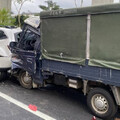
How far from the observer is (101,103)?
15.8ft

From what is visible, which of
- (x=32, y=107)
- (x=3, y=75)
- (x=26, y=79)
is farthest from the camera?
(x=3, y=75)

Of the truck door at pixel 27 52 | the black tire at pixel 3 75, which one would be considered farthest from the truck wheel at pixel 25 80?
the black tire at pixel 3 75

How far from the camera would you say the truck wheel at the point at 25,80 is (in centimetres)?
670

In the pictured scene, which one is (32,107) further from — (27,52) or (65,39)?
(65,39)

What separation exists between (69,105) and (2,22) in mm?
17972

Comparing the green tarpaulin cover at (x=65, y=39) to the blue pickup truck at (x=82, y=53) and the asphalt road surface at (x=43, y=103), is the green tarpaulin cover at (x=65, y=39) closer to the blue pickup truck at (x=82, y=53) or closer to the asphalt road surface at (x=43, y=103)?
the blue pickup truck at (x=82, y=53)

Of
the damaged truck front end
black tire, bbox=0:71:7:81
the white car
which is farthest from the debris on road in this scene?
black tire, bbox=0:71:7:81

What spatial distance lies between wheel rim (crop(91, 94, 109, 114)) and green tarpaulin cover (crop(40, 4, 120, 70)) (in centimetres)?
80

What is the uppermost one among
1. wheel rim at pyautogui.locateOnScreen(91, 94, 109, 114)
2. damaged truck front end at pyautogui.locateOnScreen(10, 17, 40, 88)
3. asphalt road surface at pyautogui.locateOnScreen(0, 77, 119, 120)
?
damaged truck front end at pyautogui.locateOnScreen(10, 17, 40, 88)

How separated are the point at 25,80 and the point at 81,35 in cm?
278

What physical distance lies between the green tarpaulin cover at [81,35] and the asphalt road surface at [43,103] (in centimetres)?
122

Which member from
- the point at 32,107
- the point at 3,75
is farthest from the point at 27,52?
the point at 3,75

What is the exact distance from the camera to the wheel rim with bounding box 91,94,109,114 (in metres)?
4.80

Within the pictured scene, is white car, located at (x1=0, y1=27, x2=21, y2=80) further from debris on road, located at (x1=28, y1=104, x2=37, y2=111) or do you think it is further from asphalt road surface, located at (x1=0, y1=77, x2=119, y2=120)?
debris on road, located at (x1=28, y1=104, x2=37, y2=111)
